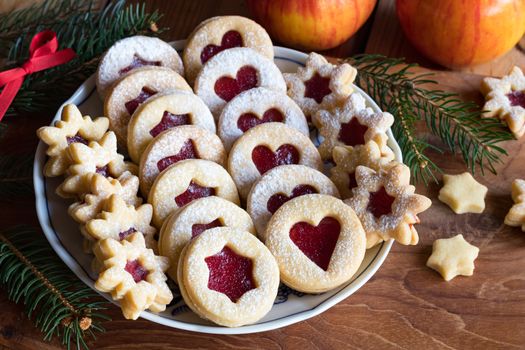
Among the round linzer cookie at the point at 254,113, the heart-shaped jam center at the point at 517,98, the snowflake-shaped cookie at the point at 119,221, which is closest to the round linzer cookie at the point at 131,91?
the round linzer cookie at the point at 254,113

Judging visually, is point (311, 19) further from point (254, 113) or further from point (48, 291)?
point (48, 291)

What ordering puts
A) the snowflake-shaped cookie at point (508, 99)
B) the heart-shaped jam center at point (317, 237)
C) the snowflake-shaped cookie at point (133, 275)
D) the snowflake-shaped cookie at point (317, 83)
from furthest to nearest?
the snowflake-shaped cookie at point (508, 99)
the snowflake-shaped cookie at point (317, 83)
the heart-shaped jam center at point (317, 237)
the snowflake-shaped cookie at point (133, 275)

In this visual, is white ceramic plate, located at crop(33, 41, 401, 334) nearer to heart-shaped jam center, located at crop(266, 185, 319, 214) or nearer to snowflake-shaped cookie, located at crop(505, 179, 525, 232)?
heart-shaped jam center, located at crop(266, 185, 319, 214)

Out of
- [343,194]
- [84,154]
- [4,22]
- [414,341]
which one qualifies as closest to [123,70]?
[84,154]

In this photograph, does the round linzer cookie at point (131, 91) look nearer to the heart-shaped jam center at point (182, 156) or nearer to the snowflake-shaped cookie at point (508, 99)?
the heart-shaped jam center at point (182, 156)

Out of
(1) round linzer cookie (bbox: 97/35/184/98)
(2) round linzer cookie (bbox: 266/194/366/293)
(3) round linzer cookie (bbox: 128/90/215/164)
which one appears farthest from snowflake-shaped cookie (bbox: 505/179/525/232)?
(1) round linzer cookie (bbox: 97/35/184/98)

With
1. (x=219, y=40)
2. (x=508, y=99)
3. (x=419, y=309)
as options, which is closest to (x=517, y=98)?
(x=508, y=99)

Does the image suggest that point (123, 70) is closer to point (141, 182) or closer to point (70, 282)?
point (141, 182)
